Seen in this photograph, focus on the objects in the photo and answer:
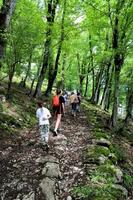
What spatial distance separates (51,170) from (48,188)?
1.18m

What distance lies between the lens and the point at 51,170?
11.4 m

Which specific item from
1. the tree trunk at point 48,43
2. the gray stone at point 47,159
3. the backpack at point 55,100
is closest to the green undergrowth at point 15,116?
the backpack at point 55,100

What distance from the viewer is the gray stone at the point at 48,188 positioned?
9.96 metres

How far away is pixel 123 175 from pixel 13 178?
15.6 ft

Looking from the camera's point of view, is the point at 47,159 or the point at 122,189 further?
the point at 47,159

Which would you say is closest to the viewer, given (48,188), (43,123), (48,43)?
(48,188)

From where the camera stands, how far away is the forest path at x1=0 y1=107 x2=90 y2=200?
10203 mm

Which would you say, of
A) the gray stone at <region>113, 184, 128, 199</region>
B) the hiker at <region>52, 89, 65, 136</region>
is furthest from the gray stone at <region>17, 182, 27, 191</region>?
the hiker at <region>52, 89, 65, 136</region>

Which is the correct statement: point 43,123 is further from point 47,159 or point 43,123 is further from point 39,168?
point 39,168

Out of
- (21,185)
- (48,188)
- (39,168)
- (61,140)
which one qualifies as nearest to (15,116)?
(61,140)

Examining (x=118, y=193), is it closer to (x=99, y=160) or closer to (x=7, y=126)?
(x=99, y=160)

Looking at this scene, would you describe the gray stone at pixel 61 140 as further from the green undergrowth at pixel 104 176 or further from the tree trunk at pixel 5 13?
the tree trunk at pixel 5 13

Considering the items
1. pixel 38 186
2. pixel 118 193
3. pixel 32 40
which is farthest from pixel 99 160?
pixel 32 40

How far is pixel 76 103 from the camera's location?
25.2 meters
